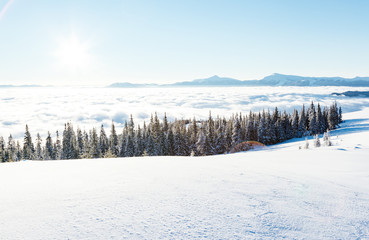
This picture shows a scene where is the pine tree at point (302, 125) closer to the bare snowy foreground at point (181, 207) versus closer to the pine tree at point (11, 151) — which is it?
the bare snowy foreground at point (181, 207)

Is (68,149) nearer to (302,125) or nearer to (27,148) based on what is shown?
(27,148)

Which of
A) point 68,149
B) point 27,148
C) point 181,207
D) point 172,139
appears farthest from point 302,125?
point 27,148

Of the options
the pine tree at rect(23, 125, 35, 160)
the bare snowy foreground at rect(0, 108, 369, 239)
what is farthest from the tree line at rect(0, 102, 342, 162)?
the bare snowy foreground at rect(0, 108, 369, 239)

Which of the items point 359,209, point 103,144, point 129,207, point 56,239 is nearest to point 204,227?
point 129,207

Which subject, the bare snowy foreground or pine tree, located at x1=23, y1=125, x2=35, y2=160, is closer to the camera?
the bare snowy foreground

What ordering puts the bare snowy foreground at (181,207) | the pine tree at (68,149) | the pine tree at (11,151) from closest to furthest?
the bare snowy foreground at (181,207)
the pine tree at (68,149)
the pine tree at (11,151)

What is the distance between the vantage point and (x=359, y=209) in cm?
468

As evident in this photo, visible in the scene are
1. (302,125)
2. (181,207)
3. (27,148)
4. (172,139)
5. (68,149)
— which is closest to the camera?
(181,207)

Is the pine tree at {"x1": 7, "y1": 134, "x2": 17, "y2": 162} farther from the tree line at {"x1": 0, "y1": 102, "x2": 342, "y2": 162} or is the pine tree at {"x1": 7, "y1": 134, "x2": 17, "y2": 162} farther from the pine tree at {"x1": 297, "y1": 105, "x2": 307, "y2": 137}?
the pine tree at {"x1": 297, "y1": 105, "x2": 307, "y2": 137}

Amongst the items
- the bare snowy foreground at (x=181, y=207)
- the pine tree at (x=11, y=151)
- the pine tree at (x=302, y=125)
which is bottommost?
the pine tree at (x=11, y=151)

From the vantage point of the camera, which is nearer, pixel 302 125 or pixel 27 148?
pixel 27 148

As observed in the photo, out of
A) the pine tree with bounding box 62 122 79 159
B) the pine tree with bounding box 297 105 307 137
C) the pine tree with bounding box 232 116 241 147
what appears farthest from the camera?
the pine tree with bounding box 297 105 307 137

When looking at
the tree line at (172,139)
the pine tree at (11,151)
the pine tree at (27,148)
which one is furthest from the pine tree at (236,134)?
the pine tree at (11,151)

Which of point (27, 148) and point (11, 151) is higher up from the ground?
point (27, 148)
